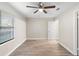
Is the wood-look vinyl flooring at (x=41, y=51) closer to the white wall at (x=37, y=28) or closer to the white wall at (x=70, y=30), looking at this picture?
the white wall at (x=70, y=30)

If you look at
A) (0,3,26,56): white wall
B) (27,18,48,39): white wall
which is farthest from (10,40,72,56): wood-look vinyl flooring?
(27,18,48,39): white wall

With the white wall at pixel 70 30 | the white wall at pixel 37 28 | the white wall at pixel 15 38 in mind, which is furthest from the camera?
the white wall at pixel 37 28

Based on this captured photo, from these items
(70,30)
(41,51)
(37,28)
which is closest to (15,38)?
(41,51)

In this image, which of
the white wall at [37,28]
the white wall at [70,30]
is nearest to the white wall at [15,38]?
the white wall at [70,30]

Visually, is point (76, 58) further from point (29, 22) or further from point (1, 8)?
point (29, 22)

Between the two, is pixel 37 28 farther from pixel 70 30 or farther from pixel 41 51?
pixel 70 30

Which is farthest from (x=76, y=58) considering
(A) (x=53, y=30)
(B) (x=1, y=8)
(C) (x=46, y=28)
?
(C) (x=46, y=28)

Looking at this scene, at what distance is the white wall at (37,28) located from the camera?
5.18 metres

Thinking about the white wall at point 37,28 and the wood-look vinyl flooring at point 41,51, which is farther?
Result: the white wall at point 37,28

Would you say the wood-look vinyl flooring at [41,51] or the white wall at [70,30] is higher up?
the white wall at [70,30]

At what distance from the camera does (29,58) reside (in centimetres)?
53

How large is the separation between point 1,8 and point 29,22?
10.6ft

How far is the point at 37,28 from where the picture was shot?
17.8 feet

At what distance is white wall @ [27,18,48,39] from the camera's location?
518cm
